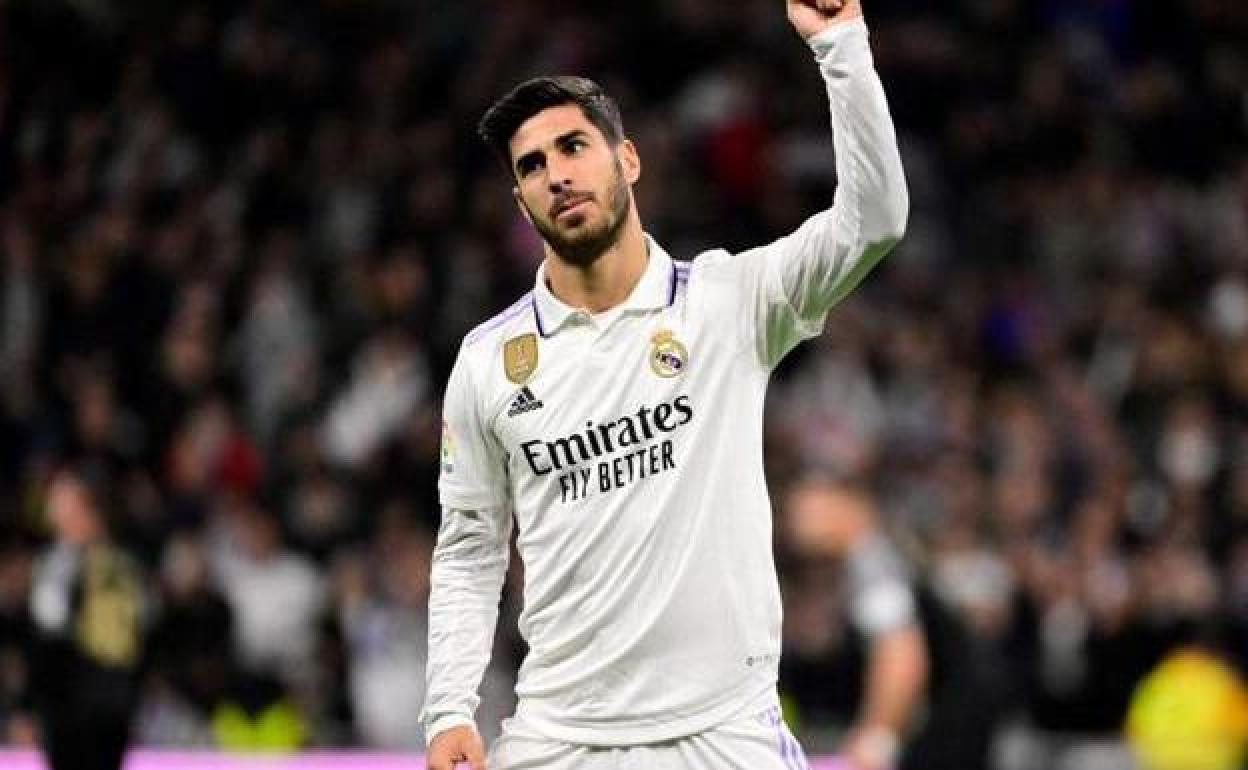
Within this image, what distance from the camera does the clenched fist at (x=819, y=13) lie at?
3920 mm

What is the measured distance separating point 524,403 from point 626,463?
221 millimetres

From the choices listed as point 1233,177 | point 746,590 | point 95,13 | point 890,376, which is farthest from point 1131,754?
point 95,13

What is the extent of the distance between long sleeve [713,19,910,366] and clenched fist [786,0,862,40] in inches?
0.6

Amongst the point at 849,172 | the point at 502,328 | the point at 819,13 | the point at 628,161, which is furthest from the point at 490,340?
the point at 819,13

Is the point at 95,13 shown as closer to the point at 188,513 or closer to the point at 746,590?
the point at 188,513

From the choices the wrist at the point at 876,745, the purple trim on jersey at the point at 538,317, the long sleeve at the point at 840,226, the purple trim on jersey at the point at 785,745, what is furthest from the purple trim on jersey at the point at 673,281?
the wrist at the point at 876,745

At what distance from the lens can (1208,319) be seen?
11.7m

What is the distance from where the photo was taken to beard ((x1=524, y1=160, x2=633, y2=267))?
4.29 meters

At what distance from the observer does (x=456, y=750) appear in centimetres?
434

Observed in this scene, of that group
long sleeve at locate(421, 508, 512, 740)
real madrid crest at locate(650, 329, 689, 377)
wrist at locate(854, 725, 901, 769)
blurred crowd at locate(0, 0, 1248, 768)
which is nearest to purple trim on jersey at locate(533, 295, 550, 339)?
real madrid crest at locate(650, 329, 689, 377)

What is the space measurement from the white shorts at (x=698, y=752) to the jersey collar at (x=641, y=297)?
2.34 feet

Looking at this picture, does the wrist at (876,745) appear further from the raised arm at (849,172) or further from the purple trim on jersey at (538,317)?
the raised arm at (849,172)

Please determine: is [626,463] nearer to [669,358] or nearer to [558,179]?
[669,358]

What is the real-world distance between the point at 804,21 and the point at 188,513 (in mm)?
7552
